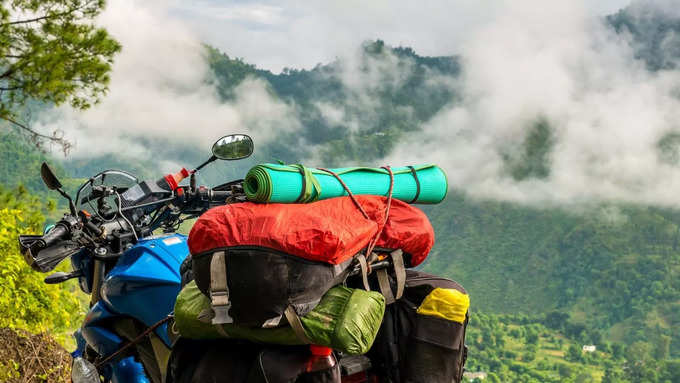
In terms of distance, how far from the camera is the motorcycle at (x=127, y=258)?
3.62 metres

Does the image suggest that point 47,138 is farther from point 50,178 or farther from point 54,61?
point 50,178

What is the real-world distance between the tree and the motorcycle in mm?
9879

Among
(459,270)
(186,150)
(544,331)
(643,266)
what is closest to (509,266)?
(459,270)

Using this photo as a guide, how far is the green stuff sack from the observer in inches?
99.5

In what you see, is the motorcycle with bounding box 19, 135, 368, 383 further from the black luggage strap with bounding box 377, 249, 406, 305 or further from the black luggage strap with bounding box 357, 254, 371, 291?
the black luggage strap with bounding box 357, 254, 371, 291

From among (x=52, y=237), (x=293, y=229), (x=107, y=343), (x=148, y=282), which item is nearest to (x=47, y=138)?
(x=52, y=237)

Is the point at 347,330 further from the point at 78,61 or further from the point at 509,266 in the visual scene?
the point at 509,266

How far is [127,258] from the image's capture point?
12.1 ft

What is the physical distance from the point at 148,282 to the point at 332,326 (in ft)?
4.71

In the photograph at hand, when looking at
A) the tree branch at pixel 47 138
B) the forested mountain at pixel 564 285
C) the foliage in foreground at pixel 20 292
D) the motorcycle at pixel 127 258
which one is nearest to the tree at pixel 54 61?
the tree branch at pixel 47 138

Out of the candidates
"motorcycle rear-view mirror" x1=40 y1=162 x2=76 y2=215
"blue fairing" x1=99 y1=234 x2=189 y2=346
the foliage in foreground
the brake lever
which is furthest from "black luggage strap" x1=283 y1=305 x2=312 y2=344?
the foliage in foreground

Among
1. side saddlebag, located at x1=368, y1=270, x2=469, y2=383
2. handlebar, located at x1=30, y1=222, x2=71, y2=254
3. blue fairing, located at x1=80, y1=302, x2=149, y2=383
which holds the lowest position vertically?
blue fairing, located at x1=80, y1=302, x2=149, y2=383

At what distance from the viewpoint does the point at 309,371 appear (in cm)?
265

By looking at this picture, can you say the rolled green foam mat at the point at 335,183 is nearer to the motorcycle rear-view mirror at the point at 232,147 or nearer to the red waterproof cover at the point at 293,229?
the red waterproof cover at the point at 293,229
